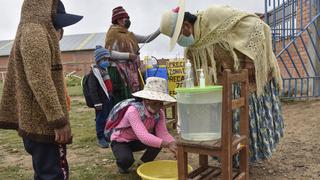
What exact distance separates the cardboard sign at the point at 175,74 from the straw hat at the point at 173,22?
→ 11.5 feet

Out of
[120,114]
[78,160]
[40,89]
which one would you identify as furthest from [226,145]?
[78,160]

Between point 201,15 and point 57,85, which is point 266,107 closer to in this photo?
point 201,15

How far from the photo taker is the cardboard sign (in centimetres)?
636

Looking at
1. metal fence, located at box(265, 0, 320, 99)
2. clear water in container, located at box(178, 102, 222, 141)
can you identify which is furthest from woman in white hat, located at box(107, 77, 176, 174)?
metal fence, located at box(265, 0, 320, 99)

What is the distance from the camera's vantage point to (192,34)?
2.89m

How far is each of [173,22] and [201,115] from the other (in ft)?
2.24

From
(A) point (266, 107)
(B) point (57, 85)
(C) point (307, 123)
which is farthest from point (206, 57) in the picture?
(C) point (307, 123)

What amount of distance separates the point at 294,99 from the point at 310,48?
0.96 m

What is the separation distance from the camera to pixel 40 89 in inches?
79.5

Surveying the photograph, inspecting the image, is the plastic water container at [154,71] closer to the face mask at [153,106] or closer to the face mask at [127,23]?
the face mask at [127,23]

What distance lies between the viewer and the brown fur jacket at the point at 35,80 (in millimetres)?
2027

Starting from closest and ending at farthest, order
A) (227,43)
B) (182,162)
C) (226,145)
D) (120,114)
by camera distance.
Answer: (226,145) < (182,162) < (227,43) < (120,114)

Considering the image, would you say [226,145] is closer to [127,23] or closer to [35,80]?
[35,80]

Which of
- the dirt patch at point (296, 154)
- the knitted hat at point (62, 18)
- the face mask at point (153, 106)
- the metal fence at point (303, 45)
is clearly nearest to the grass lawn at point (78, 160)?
the face mask at point (153, 106)
